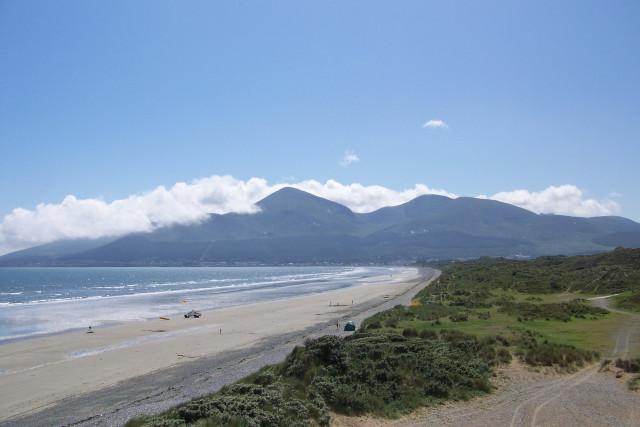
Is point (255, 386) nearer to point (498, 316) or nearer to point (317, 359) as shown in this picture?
point (317, 359)

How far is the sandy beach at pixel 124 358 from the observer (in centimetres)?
1761

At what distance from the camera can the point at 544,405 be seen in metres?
13.5

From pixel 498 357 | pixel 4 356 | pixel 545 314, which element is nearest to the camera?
pixel 498 357

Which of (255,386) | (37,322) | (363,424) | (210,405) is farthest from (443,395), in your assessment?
(37,322)

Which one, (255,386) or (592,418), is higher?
(255,386)

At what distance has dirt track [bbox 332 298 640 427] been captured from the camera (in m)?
12.4

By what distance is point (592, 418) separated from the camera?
40.9ft

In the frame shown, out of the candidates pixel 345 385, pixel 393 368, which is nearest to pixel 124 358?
pixel 345 385

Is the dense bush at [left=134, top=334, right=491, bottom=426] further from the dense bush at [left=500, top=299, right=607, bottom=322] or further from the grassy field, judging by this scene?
the dense bush at [left=500, top=299, right=607, bottom=322]

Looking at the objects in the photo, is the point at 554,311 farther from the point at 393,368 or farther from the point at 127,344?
the point at 127,344

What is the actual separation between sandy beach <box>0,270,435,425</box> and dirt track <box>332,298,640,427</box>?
974 centimetres

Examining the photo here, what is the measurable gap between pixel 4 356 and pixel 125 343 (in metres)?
7.04

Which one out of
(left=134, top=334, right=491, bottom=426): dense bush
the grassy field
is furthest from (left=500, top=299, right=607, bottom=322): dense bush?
(left=134, top=334, right=491, bottom=426): dense bush

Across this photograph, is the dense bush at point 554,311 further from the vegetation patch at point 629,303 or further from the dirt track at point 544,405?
the dirt track at point 544,405
